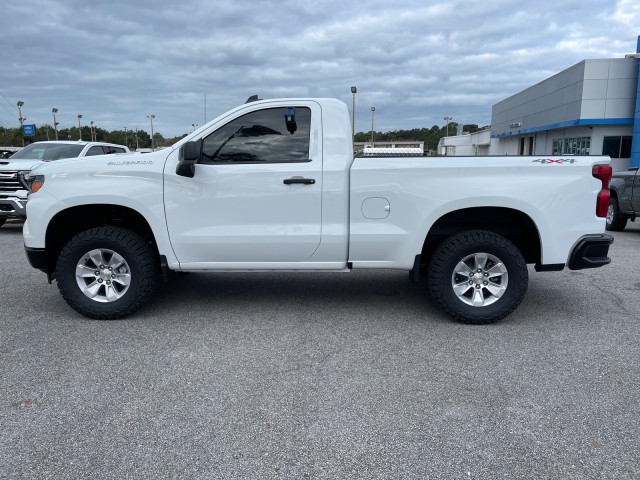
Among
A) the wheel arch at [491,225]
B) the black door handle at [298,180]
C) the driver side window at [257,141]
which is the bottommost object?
the wheel arch at [491,225]

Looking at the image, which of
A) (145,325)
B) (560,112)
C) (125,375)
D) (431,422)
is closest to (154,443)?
(125,375)

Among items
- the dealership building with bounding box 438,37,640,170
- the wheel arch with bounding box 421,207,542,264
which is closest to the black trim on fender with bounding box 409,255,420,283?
the wheel arch with bounding box 421,207,542,264

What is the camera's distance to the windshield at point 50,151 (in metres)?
12.1

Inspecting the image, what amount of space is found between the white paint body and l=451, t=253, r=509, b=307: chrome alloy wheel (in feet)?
1.49

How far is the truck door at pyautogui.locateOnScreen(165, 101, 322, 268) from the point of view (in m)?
4.92

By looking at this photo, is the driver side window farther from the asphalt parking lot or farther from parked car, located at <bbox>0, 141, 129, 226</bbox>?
parked car, located at <bbox>0, 141, 129, 226</bbox>

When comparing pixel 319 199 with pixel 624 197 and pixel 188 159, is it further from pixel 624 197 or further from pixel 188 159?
pixel 624 197

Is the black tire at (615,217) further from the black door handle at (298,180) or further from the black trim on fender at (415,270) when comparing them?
the black door handle at (298,180)

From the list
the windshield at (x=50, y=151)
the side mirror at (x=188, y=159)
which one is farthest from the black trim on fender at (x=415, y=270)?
the windshield at (x=50, y=151)

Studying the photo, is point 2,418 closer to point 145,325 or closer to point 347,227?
point 145,325

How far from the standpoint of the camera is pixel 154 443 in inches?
118

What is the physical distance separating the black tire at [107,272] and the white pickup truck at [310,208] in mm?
13

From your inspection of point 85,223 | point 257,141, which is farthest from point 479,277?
point 85,223

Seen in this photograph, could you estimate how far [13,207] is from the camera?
421 inches
